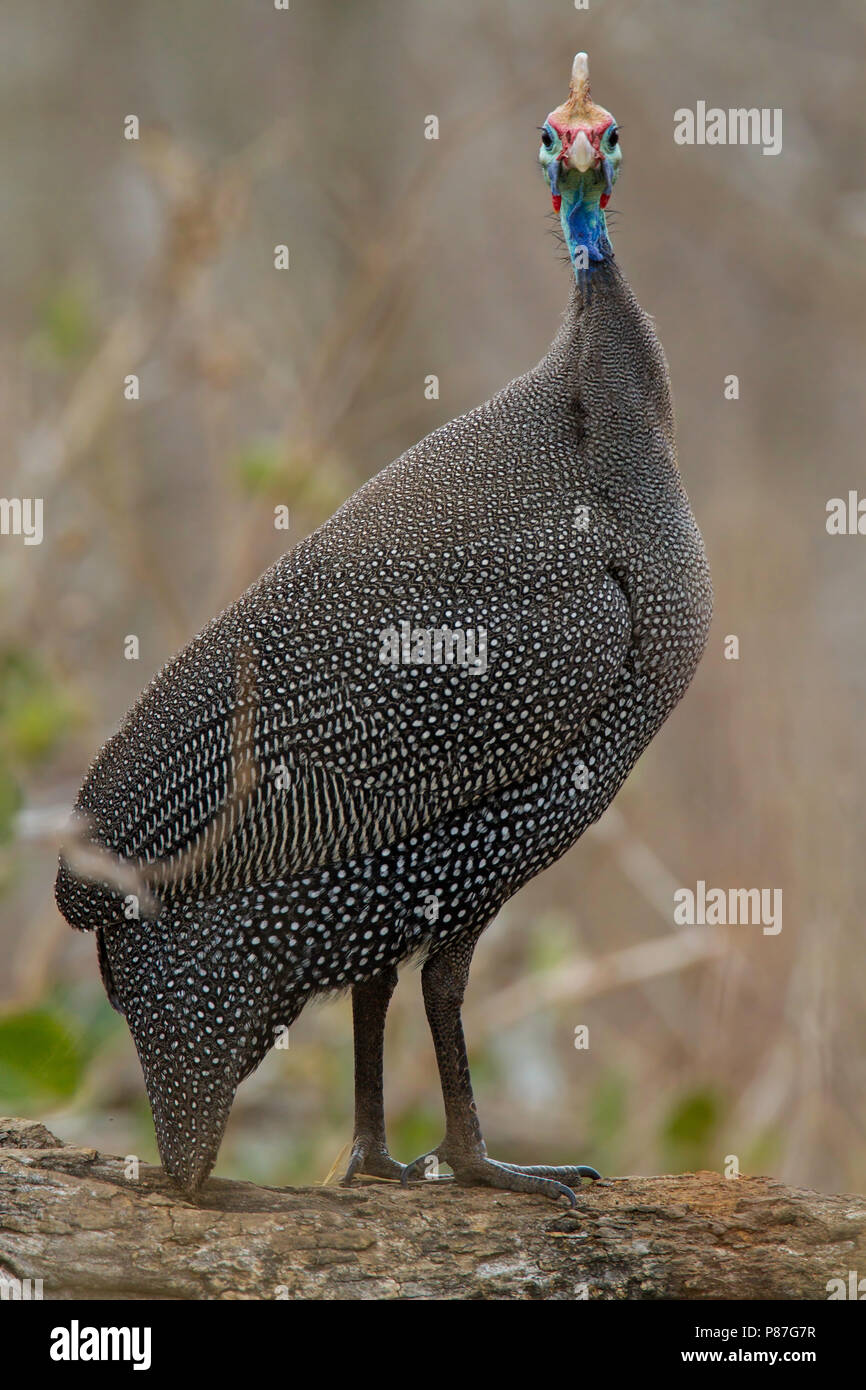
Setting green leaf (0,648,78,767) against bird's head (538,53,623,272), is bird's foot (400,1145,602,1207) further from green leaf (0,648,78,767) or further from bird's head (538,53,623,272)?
green leaf (0,648,78,767)

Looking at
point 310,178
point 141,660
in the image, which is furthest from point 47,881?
point 310,178

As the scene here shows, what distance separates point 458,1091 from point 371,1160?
470 millimetres

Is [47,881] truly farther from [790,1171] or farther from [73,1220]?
[73,1220]

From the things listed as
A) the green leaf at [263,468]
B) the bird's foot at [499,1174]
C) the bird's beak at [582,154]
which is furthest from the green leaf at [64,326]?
the bird's foot at [499,1174]

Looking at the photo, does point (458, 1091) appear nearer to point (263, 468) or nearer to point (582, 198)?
point (582, 198)

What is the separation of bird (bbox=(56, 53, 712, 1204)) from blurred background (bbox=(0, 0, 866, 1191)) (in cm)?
33

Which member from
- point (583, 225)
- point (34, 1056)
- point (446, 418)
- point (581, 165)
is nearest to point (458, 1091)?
point (34, 1056)

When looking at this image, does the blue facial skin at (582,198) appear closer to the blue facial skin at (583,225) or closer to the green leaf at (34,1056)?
the blue facial skin at (583,225)

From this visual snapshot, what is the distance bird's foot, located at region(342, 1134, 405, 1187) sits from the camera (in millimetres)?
4180

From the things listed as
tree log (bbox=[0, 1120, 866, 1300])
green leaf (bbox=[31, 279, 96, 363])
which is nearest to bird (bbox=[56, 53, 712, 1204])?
tree log (bbox=[0, 1120, 866, 1300])

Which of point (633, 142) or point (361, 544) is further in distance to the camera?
point (633, 142)

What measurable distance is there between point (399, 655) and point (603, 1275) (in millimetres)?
1478

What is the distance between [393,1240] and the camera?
11.8 ft
